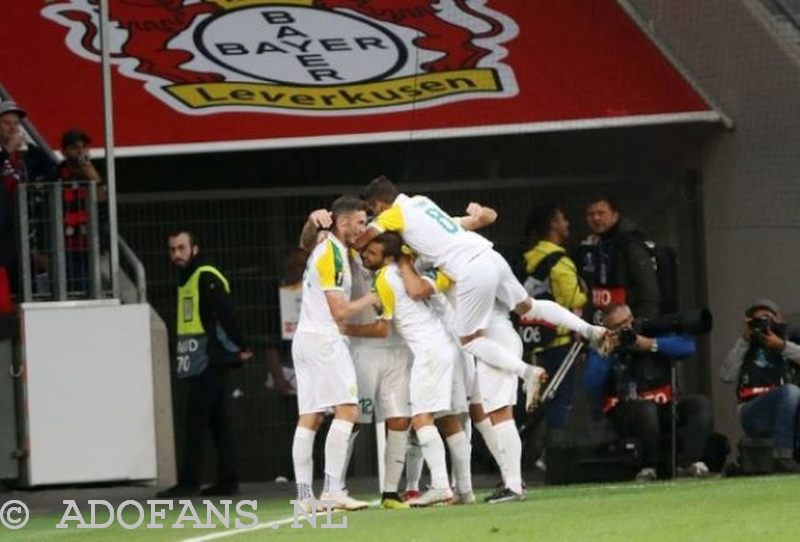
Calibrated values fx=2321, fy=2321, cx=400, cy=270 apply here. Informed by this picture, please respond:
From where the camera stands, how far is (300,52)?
63.1 feet

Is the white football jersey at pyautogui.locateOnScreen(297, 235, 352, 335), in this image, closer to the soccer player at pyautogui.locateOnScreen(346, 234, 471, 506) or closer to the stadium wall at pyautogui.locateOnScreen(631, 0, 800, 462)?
the soccer player at pyautogui.locateOnScreen(346, 234, 471, 506)

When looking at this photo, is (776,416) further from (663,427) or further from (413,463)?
(413,463)

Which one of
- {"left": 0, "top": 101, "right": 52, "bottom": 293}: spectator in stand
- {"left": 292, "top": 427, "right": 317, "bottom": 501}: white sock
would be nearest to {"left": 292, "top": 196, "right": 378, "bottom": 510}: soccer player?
{"left": 292, "top": 427, "right": 317, "bottom": 501}: white sock

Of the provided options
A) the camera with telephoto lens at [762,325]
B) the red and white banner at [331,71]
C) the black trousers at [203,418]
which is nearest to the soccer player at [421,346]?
the camera with telephoto lens at [762,325]

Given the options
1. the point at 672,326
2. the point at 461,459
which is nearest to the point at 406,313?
the point at 461,459

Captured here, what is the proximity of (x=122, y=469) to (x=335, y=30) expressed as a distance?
Answer: 5.06m

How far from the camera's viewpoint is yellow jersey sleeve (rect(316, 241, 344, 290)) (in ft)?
44.2

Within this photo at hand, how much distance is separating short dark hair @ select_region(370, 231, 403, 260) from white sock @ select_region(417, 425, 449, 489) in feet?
3.39

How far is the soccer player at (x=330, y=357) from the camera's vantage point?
13.5 m

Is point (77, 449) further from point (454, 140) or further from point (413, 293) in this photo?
point (454, 140)

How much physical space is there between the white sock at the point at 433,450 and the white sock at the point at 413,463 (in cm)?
73

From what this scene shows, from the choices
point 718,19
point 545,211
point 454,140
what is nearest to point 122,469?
point 545,211

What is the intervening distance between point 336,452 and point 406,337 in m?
0.79

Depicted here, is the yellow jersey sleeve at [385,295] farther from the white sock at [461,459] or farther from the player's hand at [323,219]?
the white sock at [461,459]
